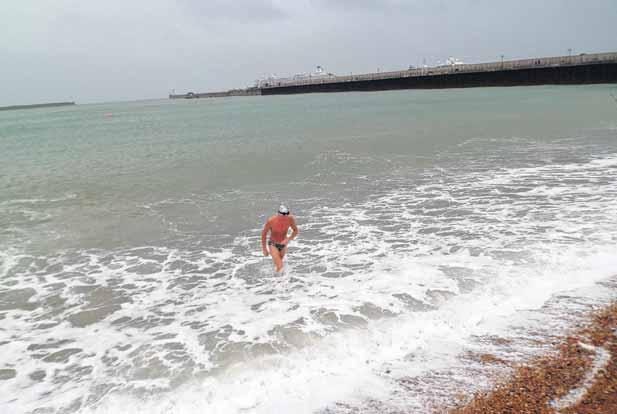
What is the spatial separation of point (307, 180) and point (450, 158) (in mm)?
7139

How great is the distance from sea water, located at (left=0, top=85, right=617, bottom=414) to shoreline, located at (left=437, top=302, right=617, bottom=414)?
29cm

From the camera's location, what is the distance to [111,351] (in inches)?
226

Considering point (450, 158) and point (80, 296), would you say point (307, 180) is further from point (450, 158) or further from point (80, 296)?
point (80, 296)

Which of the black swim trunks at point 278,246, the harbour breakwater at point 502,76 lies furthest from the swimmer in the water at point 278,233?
the harbour breakwater at point 502,76

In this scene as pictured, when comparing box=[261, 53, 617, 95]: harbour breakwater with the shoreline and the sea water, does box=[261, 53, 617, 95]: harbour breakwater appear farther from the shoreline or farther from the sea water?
the shoreline

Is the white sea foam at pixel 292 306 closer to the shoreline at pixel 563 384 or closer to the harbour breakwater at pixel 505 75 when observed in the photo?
the shoreline at pixel 563 384

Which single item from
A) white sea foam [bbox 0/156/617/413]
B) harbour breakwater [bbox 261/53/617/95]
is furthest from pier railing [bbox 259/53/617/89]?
white sea foam [bbox 0/156/617/413]

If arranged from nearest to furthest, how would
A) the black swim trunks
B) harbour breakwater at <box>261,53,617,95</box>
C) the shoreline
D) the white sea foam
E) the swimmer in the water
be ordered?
the shoreline
the white sea foam
the swimmer in the water
the black swim trunks
harbour breakwater at <box>261,53,617,95</box>

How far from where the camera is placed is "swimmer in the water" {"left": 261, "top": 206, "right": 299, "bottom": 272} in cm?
745

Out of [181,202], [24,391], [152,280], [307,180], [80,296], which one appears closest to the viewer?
[24,391]

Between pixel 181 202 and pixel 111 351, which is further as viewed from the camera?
pixel 181 202

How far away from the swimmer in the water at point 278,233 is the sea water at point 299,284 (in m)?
0.37

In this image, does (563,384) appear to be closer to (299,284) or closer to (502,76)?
(299,284)

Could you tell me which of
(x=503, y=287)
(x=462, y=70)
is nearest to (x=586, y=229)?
(x=503, y=287)
